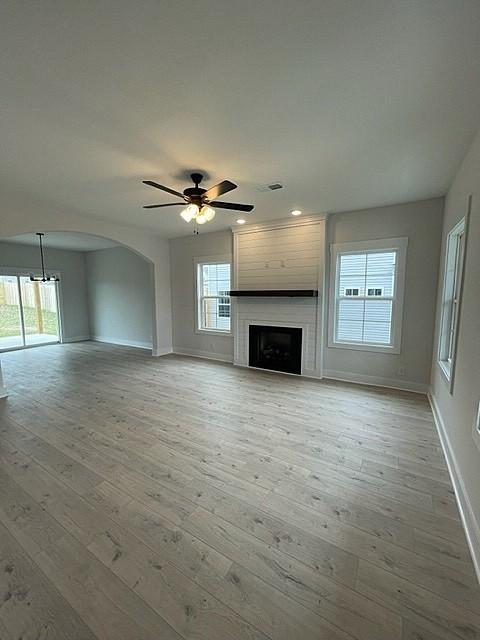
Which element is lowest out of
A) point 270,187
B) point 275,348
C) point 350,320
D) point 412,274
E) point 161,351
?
point 161,351

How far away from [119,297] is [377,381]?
719 cm

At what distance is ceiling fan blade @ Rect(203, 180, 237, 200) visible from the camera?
254cm

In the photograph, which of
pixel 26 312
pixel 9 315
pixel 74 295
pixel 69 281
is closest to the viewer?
pixel 9 315

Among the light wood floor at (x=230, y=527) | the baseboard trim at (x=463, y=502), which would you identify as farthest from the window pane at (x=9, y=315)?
the baseboard trim at (x=463, y=502)

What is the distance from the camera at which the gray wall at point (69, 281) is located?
25.1 ft

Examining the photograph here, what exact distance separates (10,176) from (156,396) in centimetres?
325

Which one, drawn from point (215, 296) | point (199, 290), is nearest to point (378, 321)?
point (215, 296)

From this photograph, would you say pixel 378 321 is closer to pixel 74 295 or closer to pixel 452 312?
pixel 452 312

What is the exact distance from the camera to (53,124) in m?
2.18

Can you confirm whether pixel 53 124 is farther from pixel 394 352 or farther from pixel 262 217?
pixel 394 352

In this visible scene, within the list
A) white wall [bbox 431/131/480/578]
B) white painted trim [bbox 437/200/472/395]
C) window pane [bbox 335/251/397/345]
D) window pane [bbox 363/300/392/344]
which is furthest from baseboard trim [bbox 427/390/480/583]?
window pane [bbox 335/251/397/345]

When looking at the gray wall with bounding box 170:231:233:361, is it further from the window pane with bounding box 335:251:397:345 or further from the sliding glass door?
the sliding glass door

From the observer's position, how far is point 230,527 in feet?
5.90

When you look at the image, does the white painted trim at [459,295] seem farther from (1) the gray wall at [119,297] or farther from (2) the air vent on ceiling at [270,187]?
(1) the gray wall at [119,297]
